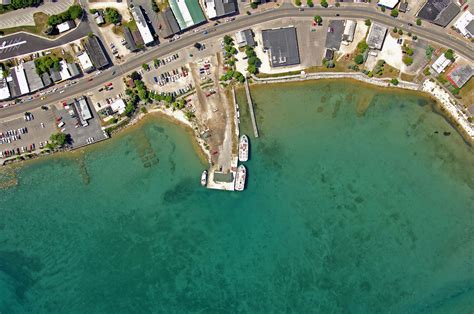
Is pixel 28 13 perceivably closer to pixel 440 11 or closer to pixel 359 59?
pixel 359 59

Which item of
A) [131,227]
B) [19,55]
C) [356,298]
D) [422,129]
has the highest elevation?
[19,55]

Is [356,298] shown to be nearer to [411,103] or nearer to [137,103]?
[411,103]

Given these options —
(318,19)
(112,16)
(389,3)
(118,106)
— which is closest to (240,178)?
(118,106)

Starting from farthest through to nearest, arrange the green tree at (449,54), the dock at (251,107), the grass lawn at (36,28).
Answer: the grass lawn at (36,28)
the dock at (251,107)
the green tree at (449,54)

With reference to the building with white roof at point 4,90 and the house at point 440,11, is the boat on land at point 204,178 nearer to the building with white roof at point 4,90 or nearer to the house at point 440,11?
the building with white roof at point 4,90

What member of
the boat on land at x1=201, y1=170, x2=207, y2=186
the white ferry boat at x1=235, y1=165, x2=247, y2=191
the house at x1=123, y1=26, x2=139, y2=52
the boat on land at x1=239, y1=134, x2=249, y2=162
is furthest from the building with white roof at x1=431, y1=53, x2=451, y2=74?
the house at x1=123, y1=26, x2=139, y2=52

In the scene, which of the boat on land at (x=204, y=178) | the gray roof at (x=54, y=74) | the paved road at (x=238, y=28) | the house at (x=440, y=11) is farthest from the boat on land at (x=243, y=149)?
the house at (x=440, y=11)

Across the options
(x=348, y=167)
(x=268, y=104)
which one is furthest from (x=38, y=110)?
(x=348, y=167)

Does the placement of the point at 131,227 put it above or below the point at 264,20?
below
